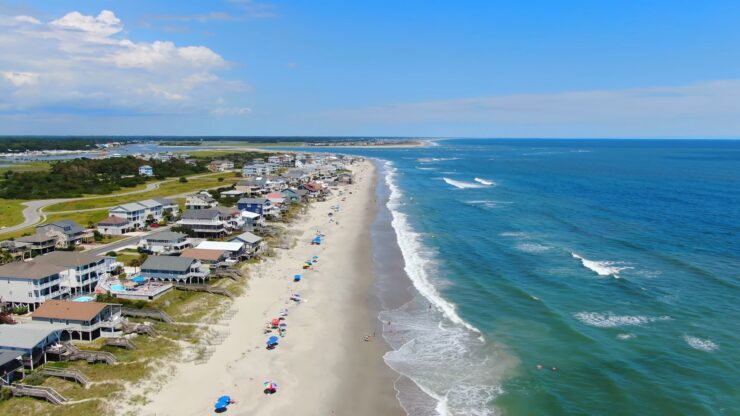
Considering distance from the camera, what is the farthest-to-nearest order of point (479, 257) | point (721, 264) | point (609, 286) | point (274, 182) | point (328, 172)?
point (328, 172) < point (274, 182) < point (479, 257) < point (721, 264) < point (609, 286)

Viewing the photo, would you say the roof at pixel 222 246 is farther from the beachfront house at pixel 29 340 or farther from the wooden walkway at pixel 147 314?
the beachfront house at pixel 29 340

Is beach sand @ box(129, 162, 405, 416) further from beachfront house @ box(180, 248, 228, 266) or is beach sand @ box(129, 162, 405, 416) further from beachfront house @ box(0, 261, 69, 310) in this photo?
beachfront house @ box(0, 261, 69, 310)

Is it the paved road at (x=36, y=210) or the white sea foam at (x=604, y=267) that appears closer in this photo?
the white sea foam at (x=604, y=267)

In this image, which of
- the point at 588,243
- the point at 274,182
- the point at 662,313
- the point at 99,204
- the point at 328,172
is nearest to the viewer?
the point at 662,313

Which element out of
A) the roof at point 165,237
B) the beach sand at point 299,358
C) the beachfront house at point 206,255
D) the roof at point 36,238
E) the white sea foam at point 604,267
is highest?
the roof at point 165,237

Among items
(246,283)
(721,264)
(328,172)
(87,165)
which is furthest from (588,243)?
(87,165)

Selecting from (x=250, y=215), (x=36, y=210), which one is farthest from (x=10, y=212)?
(x=250, y=215)

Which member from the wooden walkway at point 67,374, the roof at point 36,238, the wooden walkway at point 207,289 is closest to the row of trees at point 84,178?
the roof at point 36,238

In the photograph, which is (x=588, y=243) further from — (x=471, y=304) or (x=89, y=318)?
(x=89, y=318)
